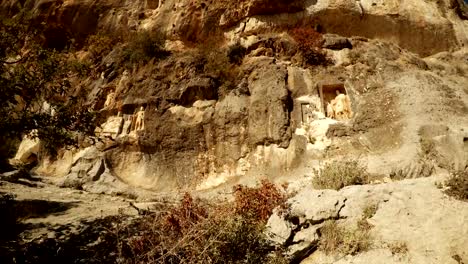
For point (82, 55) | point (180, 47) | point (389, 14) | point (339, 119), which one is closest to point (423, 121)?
point (339, 119)

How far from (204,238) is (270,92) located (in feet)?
21.5

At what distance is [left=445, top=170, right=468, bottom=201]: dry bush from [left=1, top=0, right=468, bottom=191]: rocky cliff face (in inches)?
107

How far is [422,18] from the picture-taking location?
14055mm

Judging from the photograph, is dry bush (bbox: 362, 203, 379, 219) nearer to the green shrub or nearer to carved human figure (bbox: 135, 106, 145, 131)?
the green shrub

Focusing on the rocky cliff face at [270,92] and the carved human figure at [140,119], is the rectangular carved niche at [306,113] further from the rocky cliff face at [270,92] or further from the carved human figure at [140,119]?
the carved human figure at [140,119]

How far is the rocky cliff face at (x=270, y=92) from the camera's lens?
10719 mm

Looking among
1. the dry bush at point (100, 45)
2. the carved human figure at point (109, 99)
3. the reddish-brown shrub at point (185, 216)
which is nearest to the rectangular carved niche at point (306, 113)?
the reddish-brown shrub at point (185, 216)

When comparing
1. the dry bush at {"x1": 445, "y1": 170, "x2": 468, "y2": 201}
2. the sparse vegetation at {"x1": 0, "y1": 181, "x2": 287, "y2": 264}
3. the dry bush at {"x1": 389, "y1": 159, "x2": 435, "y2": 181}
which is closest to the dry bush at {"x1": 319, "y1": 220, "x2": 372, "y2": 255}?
the sparse vegetation at {"x1": 0, "y1": 181, "x2": 287, "y2": 264}

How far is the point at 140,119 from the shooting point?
40.6ft

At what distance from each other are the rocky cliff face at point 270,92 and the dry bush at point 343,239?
3760 millimetres

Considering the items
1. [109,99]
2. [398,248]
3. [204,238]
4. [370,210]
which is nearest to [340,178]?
[370,210]

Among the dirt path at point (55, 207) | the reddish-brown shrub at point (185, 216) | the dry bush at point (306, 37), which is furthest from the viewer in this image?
the dry bush at point (306, 37)

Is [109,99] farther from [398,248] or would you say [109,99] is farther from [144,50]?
[398,248]

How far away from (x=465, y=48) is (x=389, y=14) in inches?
110
